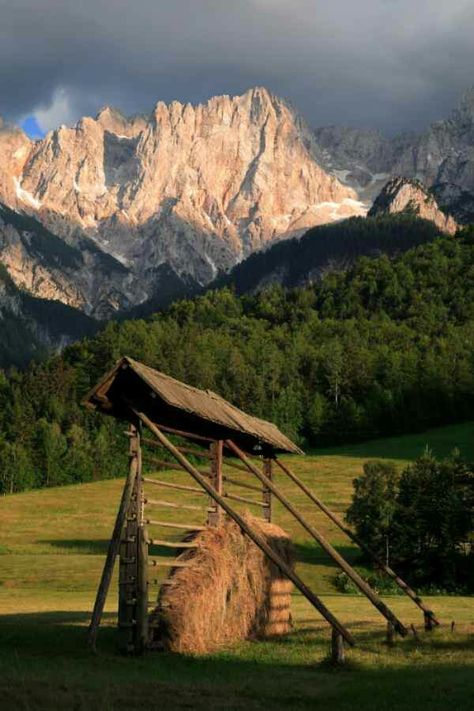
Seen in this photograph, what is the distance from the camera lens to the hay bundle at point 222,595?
20938 mm

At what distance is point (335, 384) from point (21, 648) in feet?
464

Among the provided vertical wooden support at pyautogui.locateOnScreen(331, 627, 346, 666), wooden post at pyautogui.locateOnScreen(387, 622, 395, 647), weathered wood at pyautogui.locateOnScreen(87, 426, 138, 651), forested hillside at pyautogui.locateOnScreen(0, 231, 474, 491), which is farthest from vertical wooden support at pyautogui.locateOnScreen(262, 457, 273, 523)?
forested hillside at pyautogui.locateOnScreen(0, 231, 474, 491)

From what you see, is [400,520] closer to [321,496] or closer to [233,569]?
[321,496]


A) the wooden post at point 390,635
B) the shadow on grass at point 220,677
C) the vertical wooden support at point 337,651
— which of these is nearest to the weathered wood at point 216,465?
the shadow on grass at point 220,677

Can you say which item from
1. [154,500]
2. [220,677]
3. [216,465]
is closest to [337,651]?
[220,677]

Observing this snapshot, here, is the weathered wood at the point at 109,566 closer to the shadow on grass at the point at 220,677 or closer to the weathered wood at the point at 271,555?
the shadow on grass at the point at 220,677

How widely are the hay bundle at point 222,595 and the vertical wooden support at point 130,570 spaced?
1.84ft

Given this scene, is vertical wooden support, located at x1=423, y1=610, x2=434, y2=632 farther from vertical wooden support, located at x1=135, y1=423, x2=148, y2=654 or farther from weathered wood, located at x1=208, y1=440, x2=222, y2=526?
vertical wooden support, located at x1=135, y1=423, x2=148, y2=654

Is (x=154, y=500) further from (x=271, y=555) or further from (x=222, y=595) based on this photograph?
(x=271, y=555)

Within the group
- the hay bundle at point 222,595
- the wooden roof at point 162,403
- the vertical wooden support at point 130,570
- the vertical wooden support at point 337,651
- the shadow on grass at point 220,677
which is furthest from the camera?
the wooden roof at point 162,403

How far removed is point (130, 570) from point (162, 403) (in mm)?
4071

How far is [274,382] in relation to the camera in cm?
16275

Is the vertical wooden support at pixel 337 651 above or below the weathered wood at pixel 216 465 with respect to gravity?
below

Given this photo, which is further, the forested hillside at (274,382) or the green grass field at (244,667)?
the forested hillside at (274,382)
